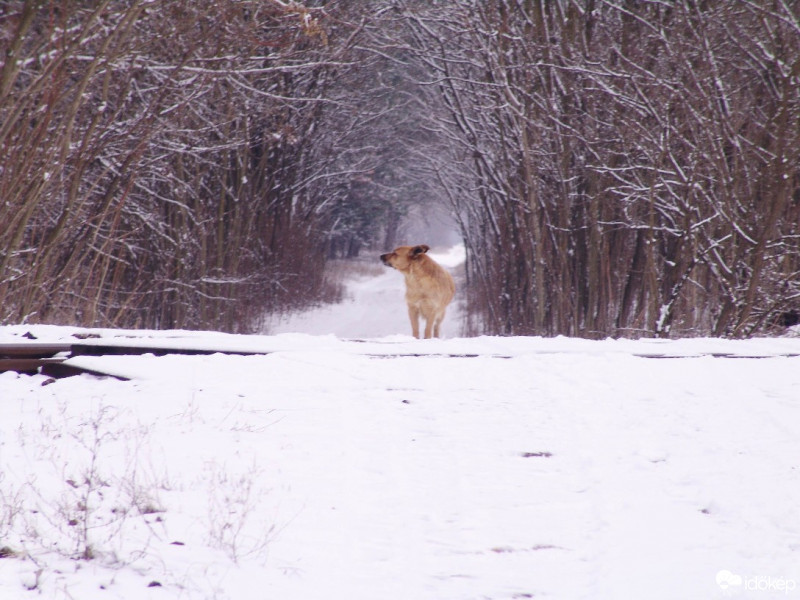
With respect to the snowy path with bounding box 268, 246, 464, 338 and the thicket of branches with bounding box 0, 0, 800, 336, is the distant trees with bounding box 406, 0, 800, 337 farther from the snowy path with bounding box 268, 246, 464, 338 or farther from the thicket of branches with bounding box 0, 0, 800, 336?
the snowy path with bounding box 268, 246, 464, 338

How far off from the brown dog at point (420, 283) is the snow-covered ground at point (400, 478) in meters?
5.04

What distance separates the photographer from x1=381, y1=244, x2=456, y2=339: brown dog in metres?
10.6

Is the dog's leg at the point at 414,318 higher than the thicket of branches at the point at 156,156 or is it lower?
lower

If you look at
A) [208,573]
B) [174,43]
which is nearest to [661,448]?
[208,573]

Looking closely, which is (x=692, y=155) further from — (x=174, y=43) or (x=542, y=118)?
(x=174, y=43)

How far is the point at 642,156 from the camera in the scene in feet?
33.4

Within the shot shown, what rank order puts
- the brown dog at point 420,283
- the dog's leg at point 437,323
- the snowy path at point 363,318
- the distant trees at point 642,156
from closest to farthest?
the distant trees at point 642,156 < the brown dog at point 420,283 < the dog's leg at point 437,323 < the snowy path at point 363,318

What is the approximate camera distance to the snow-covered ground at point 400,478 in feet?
8.55

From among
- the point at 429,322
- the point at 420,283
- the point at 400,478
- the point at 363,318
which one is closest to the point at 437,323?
the point at 429,322

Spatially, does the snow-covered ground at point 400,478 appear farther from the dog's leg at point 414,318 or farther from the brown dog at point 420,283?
the brown dog at point 420,283

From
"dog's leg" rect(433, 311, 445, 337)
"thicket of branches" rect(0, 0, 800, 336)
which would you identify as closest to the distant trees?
"thicket of branches" rect(0, 0, 800, 336)

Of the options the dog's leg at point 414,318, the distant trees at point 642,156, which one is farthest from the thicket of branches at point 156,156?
the dog's leg at point 414,318

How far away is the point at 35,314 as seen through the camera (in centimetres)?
788

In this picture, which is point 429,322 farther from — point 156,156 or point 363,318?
point 363,318
